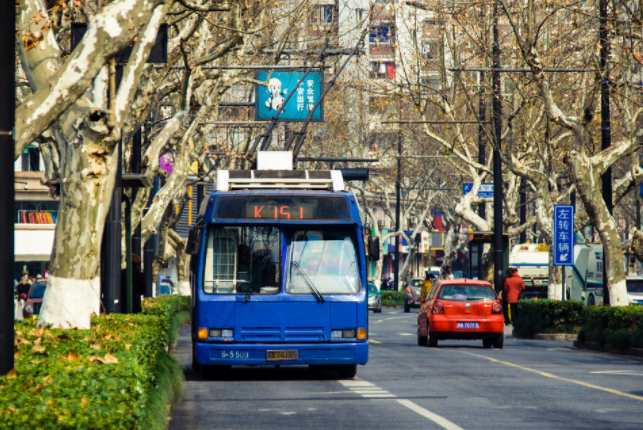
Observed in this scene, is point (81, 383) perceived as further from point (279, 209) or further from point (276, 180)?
point (276, 180)

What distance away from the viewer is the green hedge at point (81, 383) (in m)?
5.55

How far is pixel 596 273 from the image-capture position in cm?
4619

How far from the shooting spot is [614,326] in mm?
22188

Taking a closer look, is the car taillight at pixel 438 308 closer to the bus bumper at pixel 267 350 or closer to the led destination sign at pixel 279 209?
the led destination sign at pixel 279 209

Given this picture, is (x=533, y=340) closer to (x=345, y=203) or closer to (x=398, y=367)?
(x=398, y=367)

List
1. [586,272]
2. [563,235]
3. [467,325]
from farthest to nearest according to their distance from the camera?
[586,272], [563,235], [467,325]

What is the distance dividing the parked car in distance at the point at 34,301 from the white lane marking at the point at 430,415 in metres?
18.1

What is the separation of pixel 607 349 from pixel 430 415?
39.5ft

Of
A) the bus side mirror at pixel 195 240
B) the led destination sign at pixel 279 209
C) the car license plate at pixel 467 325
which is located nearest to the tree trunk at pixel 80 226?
the bus side mirror at pixel 195 240

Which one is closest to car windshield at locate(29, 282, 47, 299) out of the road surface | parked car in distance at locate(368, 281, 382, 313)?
the road surface

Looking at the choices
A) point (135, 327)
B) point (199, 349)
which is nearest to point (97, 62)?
point (135, 327)

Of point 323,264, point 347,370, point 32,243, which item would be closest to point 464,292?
point 347,370

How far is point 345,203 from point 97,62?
5.97 meters

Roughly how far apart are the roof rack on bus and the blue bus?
0.50 m
